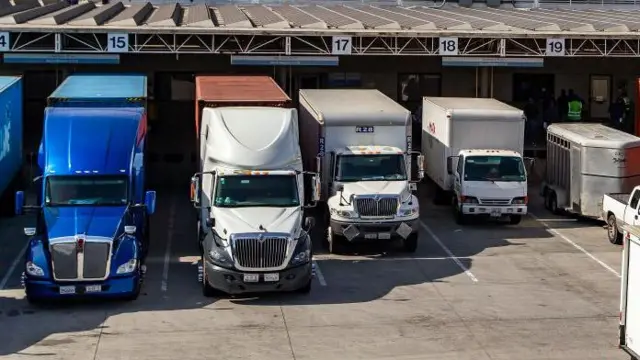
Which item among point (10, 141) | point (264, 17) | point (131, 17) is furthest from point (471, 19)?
point (10, 141)

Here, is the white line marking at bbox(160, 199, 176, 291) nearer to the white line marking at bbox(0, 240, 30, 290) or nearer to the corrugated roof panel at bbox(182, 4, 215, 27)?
the white line marking at bbox(0, 240, 30, 290)

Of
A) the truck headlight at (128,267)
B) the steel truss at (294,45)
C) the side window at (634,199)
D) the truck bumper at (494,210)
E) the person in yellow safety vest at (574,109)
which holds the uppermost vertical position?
the steel truss at (294,45)

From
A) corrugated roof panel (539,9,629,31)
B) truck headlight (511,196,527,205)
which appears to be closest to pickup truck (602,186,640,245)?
truck headlight (511,196,527,205)

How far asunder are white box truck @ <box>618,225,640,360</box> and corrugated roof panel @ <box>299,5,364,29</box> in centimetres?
1917

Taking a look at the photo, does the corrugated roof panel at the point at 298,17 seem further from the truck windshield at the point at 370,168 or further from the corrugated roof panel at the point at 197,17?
the truck windshield at the point at 370,168

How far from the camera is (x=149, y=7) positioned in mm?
40312

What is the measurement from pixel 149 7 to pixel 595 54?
57.9ft

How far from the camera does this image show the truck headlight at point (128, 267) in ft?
61.5

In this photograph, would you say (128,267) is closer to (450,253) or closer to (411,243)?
(411,243)

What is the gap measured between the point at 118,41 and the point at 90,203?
1151 cm

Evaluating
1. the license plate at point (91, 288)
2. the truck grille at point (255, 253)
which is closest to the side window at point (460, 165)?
the truck grille at point (255, 253)

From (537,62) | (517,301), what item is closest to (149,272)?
(517,301)

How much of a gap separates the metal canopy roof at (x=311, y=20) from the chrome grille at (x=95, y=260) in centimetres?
1312

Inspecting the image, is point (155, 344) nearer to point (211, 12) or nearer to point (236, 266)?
point (236, 266)
